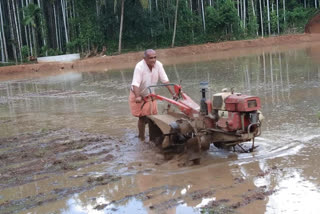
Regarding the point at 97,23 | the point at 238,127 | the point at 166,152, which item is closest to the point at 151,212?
the point at 238,127

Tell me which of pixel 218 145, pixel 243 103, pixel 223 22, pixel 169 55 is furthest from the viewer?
pixel 223 22

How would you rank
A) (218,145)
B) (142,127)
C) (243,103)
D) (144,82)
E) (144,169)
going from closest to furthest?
(243,103) < (144,169) < (218,145) < (144,82) < (142,127)

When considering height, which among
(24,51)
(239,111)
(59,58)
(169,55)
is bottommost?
(239,111)

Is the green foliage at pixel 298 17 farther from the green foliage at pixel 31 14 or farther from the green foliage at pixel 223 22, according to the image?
the green foliage at pixel 31 14

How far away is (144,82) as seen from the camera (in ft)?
21.3

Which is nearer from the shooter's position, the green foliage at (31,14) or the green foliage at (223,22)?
the green foliage at (31,14)

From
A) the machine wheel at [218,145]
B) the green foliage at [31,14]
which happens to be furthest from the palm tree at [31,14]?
the machine wheel at [218,145]

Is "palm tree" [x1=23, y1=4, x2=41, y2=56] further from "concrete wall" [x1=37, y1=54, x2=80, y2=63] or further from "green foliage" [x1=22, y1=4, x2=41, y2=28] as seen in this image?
"concrete wall" [x1=37, y1=54, x2=80, y2=63]

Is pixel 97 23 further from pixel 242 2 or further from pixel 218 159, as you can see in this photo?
pixel 218 159

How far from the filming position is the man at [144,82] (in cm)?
628

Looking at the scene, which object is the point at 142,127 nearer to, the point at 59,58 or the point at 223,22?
the point at 59,58

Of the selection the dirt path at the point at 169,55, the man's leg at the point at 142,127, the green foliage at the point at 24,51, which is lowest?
the man's leg at the point at 142,127

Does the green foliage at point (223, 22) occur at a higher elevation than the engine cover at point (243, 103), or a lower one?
higher

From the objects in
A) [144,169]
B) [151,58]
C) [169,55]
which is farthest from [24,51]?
[144,169]
